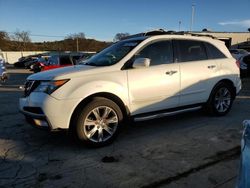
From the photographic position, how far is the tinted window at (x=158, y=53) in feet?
18.4

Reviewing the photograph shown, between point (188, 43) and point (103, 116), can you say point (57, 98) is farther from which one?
point (188, 43)

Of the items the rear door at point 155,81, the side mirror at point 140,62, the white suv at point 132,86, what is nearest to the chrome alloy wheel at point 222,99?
the white suv at point 132,86

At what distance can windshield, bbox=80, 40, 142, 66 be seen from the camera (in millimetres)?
5453

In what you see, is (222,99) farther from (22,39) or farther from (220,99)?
(22,39)

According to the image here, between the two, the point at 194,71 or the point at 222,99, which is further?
the point at 222,99

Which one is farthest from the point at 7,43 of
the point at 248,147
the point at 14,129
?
the point at 248,147

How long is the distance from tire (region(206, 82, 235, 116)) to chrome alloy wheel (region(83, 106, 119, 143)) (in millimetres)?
2461

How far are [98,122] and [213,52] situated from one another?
3.17m

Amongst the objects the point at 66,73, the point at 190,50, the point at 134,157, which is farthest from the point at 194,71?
the point at 66,73

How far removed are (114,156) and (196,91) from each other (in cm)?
246

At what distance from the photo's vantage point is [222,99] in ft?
22.4

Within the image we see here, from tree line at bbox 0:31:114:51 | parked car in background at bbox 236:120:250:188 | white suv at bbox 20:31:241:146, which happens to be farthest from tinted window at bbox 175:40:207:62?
tree line at bbox 0:31:114:51

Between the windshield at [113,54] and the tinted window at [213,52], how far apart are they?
5.77 ft

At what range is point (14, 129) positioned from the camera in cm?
611
